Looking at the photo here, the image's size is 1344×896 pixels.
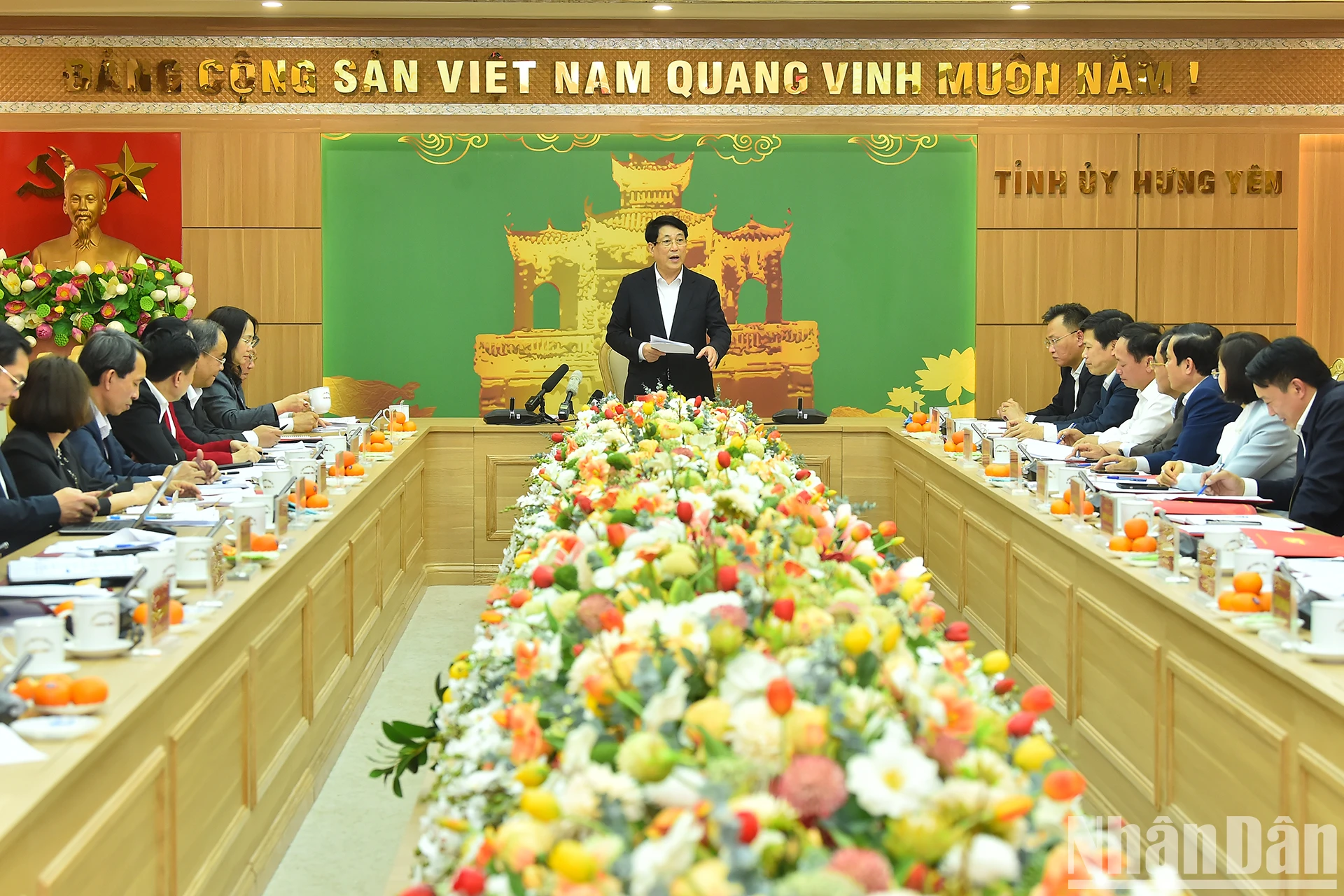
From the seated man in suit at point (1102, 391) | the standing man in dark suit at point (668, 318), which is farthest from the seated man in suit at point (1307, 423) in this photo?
the standing man in dark suit at point (668, 318)

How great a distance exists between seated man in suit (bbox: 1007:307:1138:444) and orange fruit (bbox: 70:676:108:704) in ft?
14.9

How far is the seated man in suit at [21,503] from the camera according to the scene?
12.1 ft

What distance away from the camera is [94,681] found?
7.48 feet

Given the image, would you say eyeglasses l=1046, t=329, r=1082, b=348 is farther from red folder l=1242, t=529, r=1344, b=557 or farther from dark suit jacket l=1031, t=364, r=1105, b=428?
red folder l=1242, t=529, r=1344, b=557

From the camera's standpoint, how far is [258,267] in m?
8.32

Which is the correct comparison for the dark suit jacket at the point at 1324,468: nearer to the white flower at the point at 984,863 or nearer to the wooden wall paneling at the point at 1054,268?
the white flower at the point at 984,863

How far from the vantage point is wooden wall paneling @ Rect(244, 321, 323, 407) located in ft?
27.5

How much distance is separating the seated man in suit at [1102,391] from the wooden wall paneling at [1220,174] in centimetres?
222

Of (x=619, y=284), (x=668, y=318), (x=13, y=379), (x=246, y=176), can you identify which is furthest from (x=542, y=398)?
(x=13, y=379)

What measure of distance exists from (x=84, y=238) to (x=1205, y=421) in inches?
257

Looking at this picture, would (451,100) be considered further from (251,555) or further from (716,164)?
(251,555)

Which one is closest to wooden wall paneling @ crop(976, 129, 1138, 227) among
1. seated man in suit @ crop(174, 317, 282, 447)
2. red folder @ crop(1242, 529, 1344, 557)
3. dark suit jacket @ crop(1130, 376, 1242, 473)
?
dark suit jacket @ crop(1130, 376, 1242, 473)

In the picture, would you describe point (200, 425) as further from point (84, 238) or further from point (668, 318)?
point (84, 238)

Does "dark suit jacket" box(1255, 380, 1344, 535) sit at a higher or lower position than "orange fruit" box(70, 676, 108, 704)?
higher
